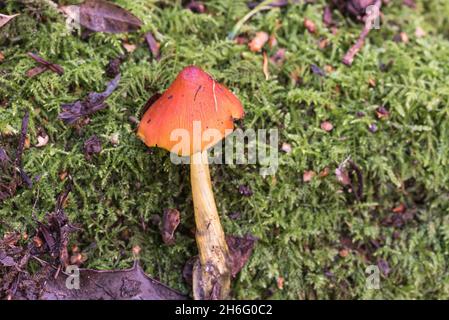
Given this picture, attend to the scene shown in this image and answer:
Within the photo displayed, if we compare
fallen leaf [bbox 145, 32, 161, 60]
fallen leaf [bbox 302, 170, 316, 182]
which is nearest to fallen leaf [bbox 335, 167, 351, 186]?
fallen leaf [bbox 302, 170, 316, 182]

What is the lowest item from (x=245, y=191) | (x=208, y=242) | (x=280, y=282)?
(x=280, y=282)

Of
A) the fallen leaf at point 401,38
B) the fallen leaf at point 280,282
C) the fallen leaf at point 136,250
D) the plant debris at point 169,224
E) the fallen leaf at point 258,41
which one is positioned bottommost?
the fallen leaf at point 280,282

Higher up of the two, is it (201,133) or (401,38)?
(401,38)

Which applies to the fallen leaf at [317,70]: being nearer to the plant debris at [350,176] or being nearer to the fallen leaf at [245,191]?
the plant debris at [350,176]

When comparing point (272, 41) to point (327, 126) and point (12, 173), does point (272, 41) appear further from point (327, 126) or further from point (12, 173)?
point (12, 173)

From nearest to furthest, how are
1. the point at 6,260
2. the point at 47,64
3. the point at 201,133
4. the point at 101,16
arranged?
the point at 201,133, the point at 6,260, the point at 47,64, the point at 101,16

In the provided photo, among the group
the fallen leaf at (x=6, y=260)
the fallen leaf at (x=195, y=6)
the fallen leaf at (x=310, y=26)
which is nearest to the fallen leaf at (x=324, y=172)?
the fallen leaf at (x=310, y=26)

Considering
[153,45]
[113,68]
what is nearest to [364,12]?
[153,45]
